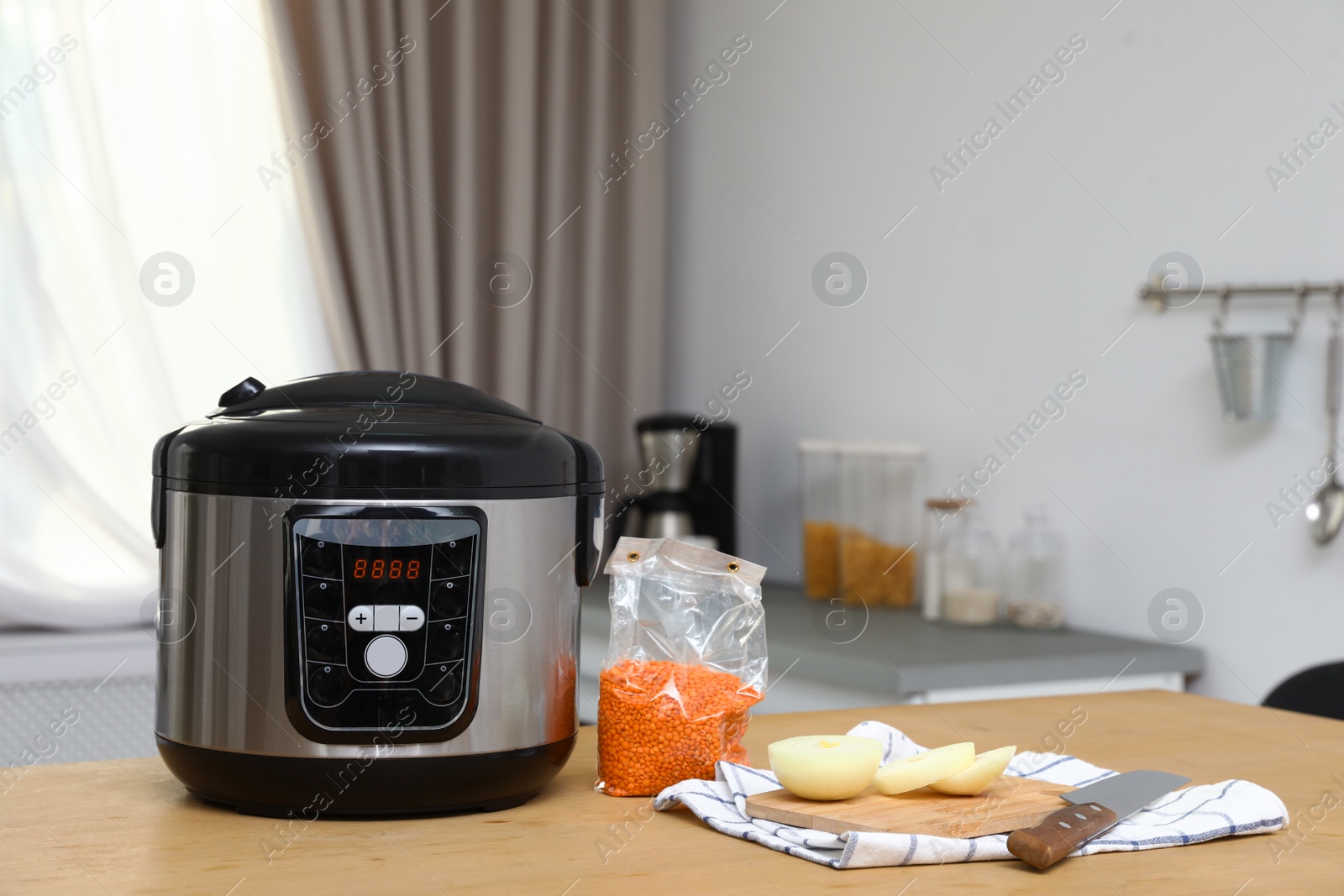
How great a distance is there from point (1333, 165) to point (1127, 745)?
0.93m

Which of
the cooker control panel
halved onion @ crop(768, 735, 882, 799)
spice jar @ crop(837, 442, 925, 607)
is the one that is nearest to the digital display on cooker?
the cooker control panel

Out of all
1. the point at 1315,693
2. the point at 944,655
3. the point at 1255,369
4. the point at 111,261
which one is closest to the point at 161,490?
the point at 1315,693

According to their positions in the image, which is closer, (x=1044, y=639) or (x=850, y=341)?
(x=1044, y=639)

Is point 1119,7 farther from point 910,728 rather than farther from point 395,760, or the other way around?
point 395,760

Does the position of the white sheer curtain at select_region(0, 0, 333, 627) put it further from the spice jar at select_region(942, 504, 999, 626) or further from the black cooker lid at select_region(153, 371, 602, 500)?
the black cooker lid at select_region(153, 371, 602, 500)

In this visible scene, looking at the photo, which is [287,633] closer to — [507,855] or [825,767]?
[507,855]

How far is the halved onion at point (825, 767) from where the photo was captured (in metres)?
0.69

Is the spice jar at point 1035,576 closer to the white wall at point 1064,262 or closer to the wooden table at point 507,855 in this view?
the white wall at point 1064,262

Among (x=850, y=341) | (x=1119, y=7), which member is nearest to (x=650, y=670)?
(x=1119, y=7)

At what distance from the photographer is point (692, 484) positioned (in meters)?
2.41

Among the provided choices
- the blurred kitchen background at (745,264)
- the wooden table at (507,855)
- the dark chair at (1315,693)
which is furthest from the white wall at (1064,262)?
the wooden table at (507,855)

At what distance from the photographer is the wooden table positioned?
590 millimetres

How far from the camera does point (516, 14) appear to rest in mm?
2537

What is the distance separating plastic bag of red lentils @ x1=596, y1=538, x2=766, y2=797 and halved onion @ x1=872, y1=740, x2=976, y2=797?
0.32 feet
